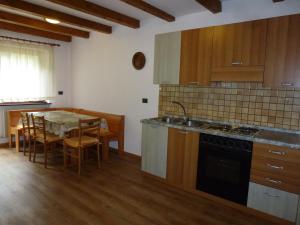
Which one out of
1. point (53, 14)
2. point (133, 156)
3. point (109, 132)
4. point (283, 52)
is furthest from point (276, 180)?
point (53, 14)

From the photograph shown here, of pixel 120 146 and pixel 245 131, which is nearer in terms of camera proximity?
pixel 245 131

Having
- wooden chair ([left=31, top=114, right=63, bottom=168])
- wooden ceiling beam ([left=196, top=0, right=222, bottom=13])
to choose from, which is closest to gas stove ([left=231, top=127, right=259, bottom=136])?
wooden ceiling beam ([left=196, top=0, right=222, bottom=13])

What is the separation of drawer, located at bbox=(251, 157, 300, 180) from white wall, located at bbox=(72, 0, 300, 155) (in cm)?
174

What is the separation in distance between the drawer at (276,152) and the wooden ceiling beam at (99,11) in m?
2.75

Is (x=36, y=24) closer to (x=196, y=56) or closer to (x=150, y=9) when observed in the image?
(x=150, y=9)

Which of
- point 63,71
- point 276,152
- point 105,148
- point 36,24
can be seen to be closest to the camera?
point 276,152

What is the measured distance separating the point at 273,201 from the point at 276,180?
233 millimetres

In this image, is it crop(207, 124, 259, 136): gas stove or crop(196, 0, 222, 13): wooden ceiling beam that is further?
crop(196, 0, 222, 13): wooden ceiling beam

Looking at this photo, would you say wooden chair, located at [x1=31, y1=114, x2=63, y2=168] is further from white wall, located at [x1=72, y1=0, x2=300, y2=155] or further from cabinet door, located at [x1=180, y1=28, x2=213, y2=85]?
cabinet door, located at [x1=180, y1=28, x2=213, y2=85]

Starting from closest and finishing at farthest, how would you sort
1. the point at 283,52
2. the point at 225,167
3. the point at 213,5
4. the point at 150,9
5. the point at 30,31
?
the point at 283,52, the point at 225,167, the point at 213,5, the point at 150,9, the point at 30,31

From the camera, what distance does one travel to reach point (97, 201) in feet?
8.52

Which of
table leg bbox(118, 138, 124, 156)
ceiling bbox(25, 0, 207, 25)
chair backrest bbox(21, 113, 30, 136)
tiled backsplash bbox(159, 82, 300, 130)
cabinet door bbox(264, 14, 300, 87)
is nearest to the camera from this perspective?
cabinet door bbox(264, 14, 300, 87)

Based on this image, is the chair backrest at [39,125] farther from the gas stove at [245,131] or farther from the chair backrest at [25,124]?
the gas stove at [245,131]

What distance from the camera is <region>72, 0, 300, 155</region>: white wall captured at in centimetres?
298
